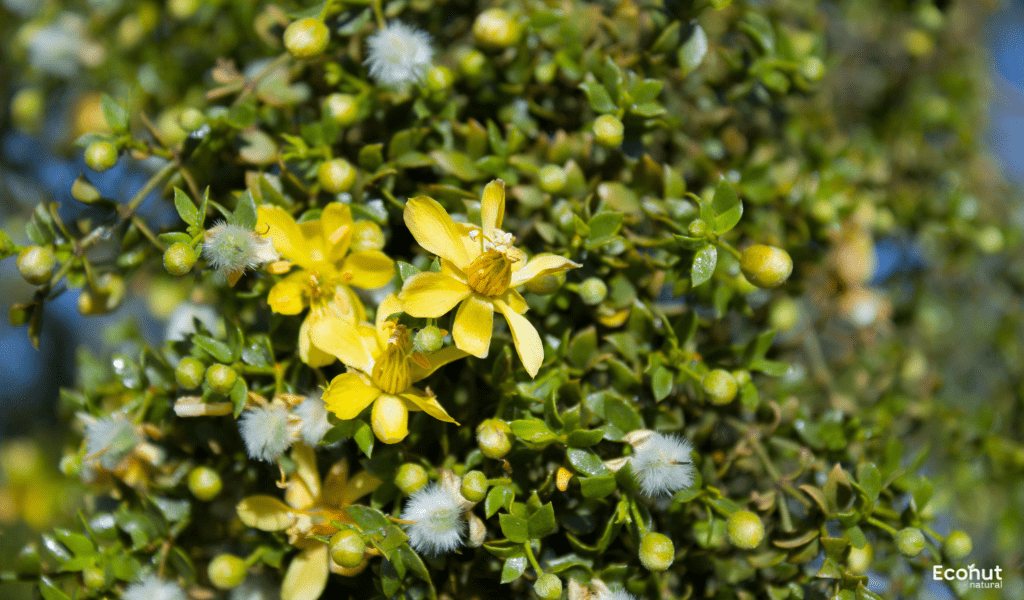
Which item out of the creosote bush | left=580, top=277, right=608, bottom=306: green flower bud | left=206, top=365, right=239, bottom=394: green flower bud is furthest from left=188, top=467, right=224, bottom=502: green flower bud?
left=580, top=277, right=608, bottom=306: green flower bud

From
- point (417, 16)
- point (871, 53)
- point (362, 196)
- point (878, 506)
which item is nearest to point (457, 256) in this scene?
point (362, 196)

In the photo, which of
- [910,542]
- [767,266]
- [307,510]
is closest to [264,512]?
[307,510]

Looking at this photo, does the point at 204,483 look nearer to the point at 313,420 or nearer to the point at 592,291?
the point at 313,420

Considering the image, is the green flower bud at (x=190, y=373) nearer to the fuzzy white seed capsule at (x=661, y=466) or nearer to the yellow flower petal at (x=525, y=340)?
the yellow flower petal at (x=525, y=340)

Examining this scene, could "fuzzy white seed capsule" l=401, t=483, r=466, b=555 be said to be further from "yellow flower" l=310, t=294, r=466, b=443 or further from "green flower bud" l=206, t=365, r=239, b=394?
"green flower bud" l=206, t=365, r=239, b=394

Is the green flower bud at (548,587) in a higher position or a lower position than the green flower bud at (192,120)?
lower

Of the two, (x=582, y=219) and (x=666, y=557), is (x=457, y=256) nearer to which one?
(x=582, y=219)

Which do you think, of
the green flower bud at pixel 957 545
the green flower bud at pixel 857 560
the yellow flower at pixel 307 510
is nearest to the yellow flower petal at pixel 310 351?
the yellow flower at pixel 307 510
